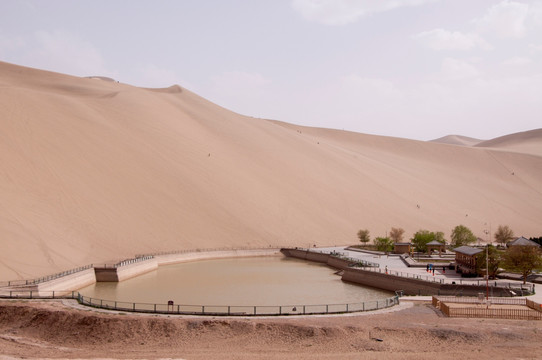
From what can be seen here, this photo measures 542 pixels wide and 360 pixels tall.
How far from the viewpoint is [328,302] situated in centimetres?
3219

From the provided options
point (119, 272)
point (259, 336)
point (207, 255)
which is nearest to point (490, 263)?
point (259, 336)

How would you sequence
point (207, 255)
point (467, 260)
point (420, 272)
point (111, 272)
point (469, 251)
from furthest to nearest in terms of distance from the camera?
point (207, 255)
point (420, 272)
point (467, 260)
point (469, 251)
point (111, 272)

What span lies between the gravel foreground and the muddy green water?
7.23 m

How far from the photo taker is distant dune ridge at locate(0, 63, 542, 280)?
48969 millimetres

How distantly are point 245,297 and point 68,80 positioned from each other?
71.6 m

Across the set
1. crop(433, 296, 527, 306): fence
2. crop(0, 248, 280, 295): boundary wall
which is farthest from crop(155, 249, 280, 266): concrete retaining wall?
crop(433, 296, 527, 306): fence

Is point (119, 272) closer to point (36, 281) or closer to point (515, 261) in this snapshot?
point (36, 281)

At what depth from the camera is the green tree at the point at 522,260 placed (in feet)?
119

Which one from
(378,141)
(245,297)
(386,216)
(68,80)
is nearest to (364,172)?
(386,216)

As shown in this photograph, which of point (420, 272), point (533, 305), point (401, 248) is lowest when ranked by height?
point (533, 305)

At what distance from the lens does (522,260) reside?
36.3 meters

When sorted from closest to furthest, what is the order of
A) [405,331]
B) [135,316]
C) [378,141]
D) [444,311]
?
[405,331], [135,316], [444,311], [378,141]

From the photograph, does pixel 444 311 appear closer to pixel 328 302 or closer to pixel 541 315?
pixel 541 315

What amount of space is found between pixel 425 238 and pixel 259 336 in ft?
128
